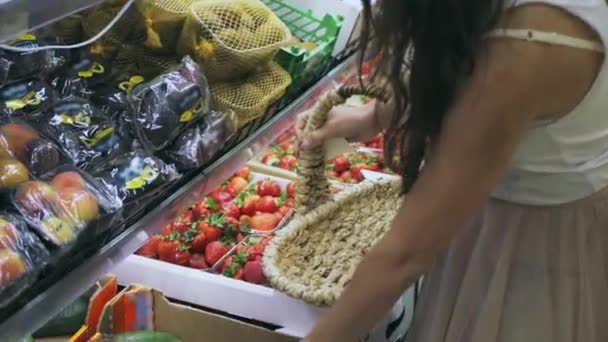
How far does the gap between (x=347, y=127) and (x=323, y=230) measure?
243 mm

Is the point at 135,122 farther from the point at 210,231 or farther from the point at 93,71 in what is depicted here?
the point at 210,231

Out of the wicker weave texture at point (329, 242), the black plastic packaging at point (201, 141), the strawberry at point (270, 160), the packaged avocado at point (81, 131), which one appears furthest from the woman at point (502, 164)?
the strawberry at point (270, 160)

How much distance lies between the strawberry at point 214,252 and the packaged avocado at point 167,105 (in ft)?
1.56

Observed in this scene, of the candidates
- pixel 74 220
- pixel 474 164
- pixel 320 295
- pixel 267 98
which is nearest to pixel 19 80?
pixel 74 220

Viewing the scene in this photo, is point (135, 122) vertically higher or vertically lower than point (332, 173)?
higher

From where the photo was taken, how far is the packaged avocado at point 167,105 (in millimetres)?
1580

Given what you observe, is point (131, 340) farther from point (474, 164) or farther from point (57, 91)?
point (474, 164)

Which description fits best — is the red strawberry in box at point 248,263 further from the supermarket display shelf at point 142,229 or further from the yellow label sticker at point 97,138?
the yellow label sticker at point 97,138

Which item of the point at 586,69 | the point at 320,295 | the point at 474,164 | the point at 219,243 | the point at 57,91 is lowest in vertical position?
the point at 219,243

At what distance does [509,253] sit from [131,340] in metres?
0.70

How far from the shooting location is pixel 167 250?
2.04 metres

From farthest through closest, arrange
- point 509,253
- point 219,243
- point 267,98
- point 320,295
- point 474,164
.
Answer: point 219,243, point 267,98, point 320,295, point 509,253, point 474,164

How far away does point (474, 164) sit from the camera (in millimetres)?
1135

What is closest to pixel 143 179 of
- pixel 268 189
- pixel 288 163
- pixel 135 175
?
pixel 135 175
